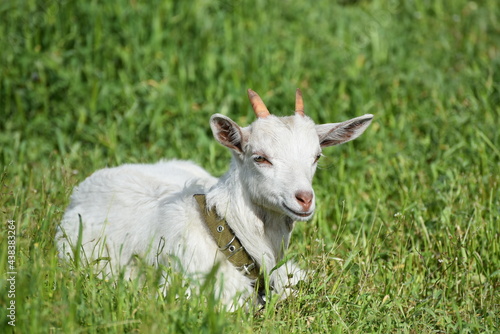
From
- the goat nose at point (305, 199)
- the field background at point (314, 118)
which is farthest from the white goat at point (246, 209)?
the field background at point (314, 118)

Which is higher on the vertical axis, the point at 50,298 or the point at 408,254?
the point at 50,298

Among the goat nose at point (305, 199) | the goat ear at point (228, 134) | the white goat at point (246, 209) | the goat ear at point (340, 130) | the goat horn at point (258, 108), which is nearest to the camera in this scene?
the goat nose at point (305, 199)

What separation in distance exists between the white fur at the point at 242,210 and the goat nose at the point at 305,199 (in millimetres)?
13

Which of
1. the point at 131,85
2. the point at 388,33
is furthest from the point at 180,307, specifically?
the point at 388,33

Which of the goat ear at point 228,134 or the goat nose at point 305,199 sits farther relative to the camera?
the goat ear at point 228,134

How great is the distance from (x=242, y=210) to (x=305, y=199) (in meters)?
0.53

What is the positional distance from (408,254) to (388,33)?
4.86m

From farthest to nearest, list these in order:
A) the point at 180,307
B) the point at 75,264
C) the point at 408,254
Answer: the point at 408,254, the point at 75,264, the point at 180,307

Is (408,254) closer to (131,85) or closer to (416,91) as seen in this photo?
(416,91)

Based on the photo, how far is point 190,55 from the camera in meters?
8.08

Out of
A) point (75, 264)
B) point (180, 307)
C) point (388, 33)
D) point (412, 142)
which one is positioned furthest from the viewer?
point (388, 33)

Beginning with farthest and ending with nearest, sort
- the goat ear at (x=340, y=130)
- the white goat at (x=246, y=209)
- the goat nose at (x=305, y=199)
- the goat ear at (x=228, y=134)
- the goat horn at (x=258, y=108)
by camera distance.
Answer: the goat ear at (x=340, y=130)
the goat horn at (x=258, y=108)
the goat ear at (x=228, y=134)
the white goat at (x=246, y=209)
the goat nose at (x=305, y=199)

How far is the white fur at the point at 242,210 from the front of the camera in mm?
4090

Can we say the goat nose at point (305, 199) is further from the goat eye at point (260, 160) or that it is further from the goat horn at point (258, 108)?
the goat horn at point (258, 108)
